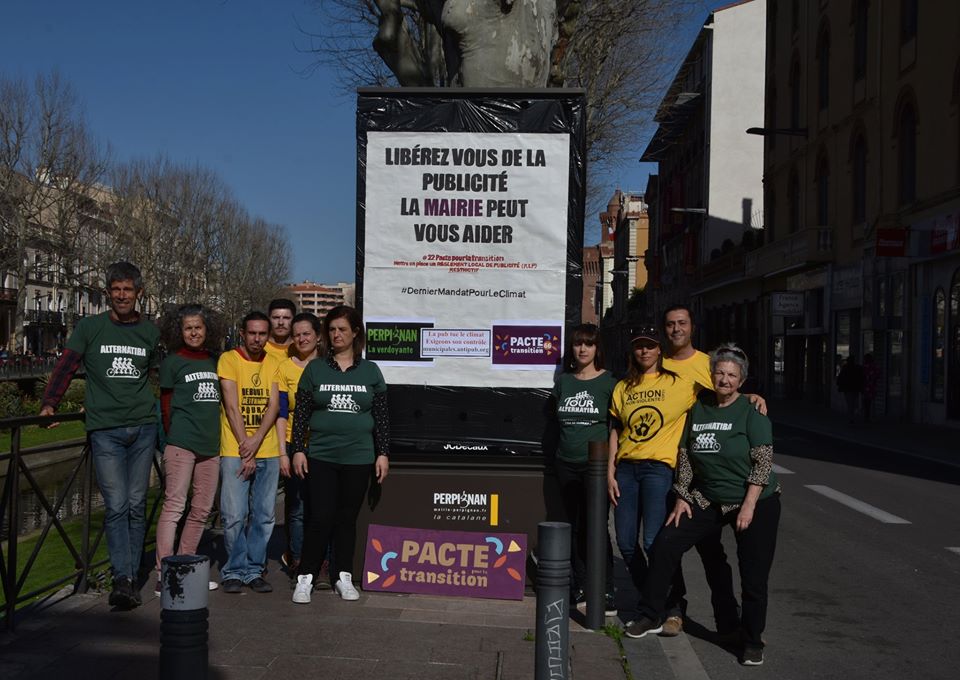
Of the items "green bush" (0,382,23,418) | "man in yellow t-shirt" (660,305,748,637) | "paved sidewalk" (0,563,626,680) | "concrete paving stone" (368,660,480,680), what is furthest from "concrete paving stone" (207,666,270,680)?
"green bush" (0,382,23,418)

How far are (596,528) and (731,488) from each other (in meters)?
0.86

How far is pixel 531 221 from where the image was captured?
6.90m

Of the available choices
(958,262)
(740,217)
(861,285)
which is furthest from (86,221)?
(958,262)

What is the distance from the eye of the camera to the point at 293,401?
7.32 metres

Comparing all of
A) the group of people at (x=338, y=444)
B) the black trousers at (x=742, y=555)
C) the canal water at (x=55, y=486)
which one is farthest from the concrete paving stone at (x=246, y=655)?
the black trousers at (x=742, y=555)

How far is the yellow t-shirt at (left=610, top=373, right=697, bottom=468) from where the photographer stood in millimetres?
6188

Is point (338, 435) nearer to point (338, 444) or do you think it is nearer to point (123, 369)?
point (338, 444)

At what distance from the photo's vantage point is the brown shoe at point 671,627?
6227 millimetres

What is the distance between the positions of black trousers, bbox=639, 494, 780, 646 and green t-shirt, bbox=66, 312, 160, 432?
10.4 ft

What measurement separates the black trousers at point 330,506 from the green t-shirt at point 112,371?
1119 mm

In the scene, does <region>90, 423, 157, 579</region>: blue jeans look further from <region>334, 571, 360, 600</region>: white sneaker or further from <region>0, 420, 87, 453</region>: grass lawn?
<region>0, 420, 87, 453</region>: grass lawn

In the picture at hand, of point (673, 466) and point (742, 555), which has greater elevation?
point (673, 466)

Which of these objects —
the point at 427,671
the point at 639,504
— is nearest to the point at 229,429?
the point at 427,671

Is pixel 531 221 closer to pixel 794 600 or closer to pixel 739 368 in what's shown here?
pixel 739 368
